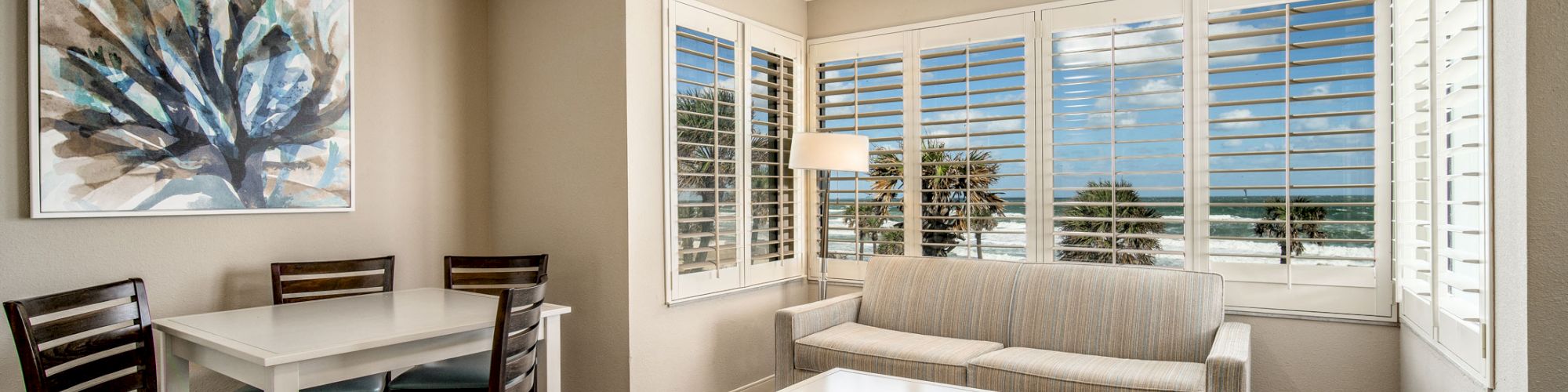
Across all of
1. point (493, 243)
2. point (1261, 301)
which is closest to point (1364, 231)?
point (1261, 301)

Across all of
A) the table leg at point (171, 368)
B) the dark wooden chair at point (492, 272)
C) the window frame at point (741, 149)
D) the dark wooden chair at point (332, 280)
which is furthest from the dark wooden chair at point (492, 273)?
the table leg at point (171, 368)

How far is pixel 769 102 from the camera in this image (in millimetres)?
4152

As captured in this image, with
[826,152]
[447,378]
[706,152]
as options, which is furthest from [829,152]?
[447,378]

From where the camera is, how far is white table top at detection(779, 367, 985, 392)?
2242 mm

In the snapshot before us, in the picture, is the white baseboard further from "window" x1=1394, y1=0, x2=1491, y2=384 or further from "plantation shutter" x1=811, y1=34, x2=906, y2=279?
"window" x1=1394, y1=0, x2=1491, y2=384

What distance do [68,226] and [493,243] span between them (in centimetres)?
162

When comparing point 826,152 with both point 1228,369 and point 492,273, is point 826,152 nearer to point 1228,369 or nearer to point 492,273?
point 492,273

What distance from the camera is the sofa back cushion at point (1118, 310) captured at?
303 cm

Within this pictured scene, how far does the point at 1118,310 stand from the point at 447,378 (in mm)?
2725

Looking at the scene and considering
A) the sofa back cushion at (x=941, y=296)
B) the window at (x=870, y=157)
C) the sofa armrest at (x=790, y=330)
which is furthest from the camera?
the window at (x=870, y=157)

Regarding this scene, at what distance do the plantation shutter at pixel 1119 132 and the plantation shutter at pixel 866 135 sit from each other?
86cm

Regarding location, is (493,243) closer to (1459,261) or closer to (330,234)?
(330,234)

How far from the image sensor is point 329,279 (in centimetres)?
288

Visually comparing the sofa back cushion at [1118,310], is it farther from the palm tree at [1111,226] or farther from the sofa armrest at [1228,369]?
the sofa armrest at [1228,369]
